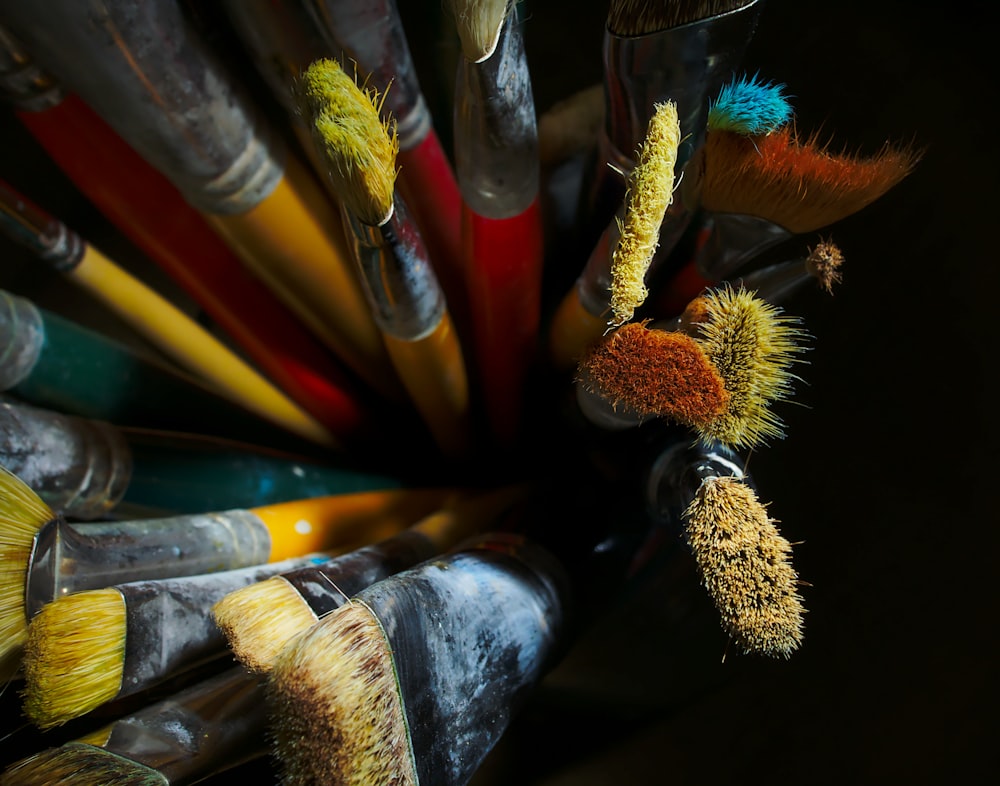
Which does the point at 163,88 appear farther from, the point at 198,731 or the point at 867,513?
the point at 867,513

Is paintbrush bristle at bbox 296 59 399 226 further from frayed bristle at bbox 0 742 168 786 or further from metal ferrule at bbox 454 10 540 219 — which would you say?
frayed bristle at bbox 0 742 168 786

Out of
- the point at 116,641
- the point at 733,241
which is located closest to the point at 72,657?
the point at 116,641

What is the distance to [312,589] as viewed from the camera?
1.22 ft

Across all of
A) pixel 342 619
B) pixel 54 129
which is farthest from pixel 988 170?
pixel 54 129

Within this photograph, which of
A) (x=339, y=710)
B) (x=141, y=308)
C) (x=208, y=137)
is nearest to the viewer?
(x=339, y=710)

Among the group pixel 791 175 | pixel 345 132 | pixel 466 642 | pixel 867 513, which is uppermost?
pixel 345 132

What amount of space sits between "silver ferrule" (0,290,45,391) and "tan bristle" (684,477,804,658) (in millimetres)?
414

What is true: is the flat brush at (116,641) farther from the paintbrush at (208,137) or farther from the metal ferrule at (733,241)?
the metal ferrule at (733,241)

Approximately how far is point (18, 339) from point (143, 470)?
0.37 ft

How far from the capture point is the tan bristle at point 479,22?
1.08 feet

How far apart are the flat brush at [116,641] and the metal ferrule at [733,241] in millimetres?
320

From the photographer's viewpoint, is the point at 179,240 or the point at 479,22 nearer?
the point at 479,22

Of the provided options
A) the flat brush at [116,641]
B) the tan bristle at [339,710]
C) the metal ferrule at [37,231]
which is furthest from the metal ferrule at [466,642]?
the metal ferrule at [37,231]

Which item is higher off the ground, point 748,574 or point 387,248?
point 387,248
